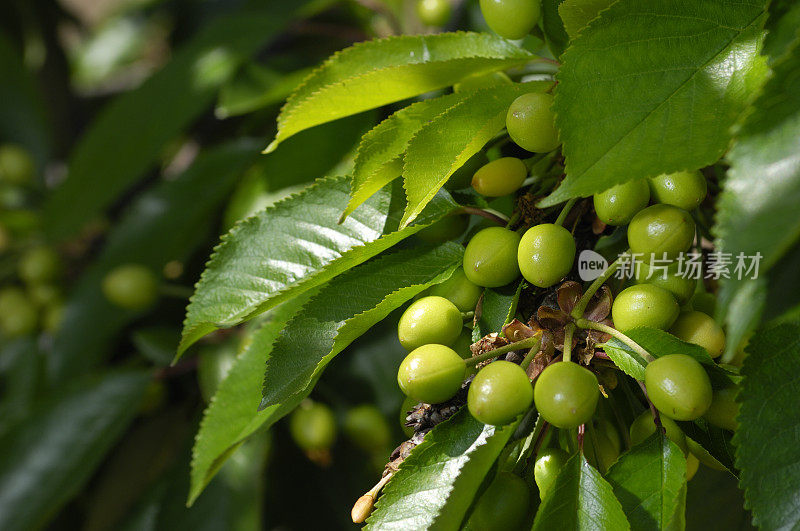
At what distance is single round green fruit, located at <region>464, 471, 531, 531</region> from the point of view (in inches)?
17.1

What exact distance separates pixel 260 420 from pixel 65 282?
91cm

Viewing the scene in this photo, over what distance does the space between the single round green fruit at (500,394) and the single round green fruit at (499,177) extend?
0.45ft

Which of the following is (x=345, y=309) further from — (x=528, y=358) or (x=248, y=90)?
(x=248, y=90)

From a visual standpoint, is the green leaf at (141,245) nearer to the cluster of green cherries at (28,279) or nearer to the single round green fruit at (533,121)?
the cluster of green cherries at (28,279)

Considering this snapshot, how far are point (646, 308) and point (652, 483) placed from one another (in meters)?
0.11

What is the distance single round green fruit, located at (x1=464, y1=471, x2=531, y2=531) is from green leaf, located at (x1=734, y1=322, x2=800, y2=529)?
13 cm

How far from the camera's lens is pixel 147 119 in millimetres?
1035

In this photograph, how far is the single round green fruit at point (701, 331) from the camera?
42 cm

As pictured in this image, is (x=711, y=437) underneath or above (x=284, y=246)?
underneath

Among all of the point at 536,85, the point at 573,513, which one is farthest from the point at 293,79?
the point at 573,513

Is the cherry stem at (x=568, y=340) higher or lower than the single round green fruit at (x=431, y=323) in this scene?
lower

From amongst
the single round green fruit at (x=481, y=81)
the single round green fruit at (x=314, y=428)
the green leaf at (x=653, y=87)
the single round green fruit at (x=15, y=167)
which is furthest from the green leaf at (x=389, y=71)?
the single round green fruit at (x=15, y=167)

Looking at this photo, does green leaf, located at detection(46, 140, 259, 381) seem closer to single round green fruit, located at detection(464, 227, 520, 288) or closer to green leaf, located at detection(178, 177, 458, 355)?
green leaf, located at detection(178, 177, 458, 355)

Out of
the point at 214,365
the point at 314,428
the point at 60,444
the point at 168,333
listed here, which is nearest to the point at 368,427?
the point at 314,428
